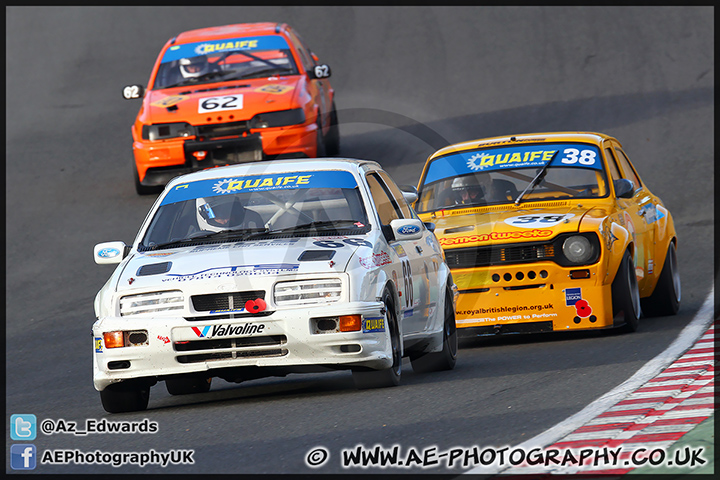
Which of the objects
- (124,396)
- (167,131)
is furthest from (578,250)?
(167,131)

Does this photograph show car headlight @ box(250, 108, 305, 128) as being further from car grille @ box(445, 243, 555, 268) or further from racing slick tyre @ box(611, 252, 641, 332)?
racing slick tyre @ box(611, 252, 641, 332)

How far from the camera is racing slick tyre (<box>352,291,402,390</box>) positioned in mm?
7641

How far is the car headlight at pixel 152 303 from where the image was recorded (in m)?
7.32

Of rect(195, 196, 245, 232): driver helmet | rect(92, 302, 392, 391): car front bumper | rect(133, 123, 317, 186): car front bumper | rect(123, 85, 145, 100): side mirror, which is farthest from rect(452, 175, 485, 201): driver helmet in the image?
rect(123, 85, 145, 100): side mirror

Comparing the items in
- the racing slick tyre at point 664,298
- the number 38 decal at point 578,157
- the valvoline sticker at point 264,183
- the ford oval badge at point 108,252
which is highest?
the valvoline sticker at point 264,183

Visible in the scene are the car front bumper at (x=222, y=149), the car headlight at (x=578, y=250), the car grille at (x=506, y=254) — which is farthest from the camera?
the car front bumper at (x=222, y=149)

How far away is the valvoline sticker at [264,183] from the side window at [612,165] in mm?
3448

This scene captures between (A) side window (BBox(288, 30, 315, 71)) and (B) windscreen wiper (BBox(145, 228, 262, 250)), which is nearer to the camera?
(B) windscreen wiper (BBox(145, 228, 262, 250))

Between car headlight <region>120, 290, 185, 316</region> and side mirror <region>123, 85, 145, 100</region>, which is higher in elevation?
side mirror <region>123, 85, 145, 100</region>

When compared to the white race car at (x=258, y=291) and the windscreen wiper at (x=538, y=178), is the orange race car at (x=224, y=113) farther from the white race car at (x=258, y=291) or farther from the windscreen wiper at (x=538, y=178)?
the white race car at (x=258, y=291)

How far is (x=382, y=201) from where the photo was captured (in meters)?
8.83

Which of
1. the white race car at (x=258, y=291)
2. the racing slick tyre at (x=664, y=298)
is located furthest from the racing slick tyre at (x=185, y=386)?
the racing slick tyre at (x=664, y=298)

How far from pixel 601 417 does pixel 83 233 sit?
10575 millimetres

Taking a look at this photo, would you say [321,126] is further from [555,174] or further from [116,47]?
[116,47]
